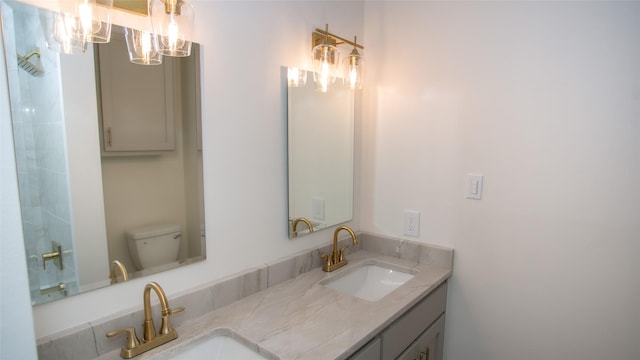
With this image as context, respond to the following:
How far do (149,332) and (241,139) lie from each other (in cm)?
71

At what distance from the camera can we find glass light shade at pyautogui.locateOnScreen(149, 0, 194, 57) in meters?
1.04

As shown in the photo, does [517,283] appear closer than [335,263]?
Yes

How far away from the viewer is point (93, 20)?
36.4 inches

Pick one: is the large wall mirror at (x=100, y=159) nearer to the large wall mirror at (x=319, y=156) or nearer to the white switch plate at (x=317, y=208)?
the large wall mirror at (x=319, y=156)

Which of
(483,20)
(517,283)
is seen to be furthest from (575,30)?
(517,283)

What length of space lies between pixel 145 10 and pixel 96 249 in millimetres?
710

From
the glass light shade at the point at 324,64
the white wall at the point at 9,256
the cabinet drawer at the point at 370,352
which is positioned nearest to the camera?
the white wall at the point at 9,256

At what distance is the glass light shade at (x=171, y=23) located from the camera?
1.04 metres

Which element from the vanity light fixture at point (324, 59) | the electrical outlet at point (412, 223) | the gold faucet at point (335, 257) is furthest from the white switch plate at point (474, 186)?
the vanity light fixture at point (324, 59)

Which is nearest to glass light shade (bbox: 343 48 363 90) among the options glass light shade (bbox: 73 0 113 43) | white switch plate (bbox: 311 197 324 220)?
white switch plate (bbox: 311 197 324 220)

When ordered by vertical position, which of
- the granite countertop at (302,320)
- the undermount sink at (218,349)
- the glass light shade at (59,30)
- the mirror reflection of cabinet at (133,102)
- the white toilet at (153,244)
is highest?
the glass light shade at (59,30)

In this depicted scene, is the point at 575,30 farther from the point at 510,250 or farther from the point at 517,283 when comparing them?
the point at 517,283

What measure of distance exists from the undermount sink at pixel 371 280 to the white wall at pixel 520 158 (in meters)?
0.22

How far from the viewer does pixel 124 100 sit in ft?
3.42
